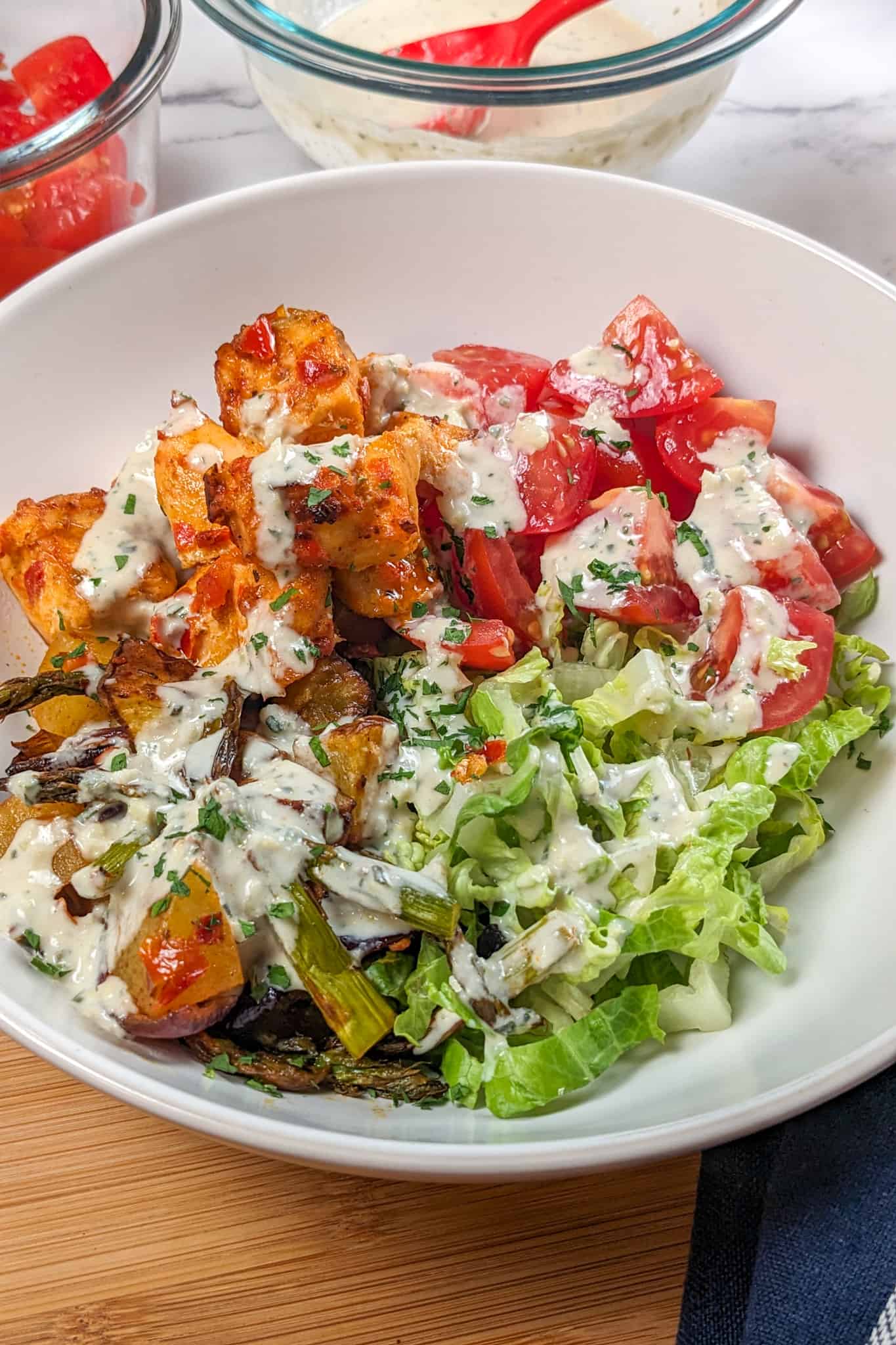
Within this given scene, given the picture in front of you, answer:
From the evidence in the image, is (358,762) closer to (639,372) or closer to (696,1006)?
(696,1006)

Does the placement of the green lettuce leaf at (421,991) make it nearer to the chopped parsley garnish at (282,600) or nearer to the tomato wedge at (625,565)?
the chopped parsley garnish at (282,600)

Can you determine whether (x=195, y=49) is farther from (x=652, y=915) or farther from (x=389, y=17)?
(x=652, y=915)

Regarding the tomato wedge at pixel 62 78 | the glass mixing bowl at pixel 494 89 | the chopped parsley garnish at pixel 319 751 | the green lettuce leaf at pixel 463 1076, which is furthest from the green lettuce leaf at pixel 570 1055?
the tomato wedge at pixel 62 78

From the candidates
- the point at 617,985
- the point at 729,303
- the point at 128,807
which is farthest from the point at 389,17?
the point at 617,985

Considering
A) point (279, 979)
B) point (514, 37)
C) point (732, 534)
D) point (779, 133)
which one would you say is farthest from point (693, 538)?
point (779, 133)

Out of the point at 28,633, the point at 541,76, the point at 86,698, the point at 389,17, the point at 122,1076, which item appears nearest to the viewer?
the point at 122,1076

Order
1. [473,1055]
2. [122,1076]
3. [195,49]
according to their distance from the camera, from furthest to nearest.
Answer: [195,49] → [473,1055] → [122,1076]

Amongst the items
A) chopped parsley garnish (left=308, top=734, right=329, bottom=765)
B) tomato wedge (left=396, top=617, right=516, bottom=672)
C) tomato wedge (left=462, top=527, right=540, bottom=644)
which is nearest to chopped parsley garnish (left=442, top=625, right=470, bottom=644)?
tomato wedge (left=396, top=617, right=516, bottom=672)
